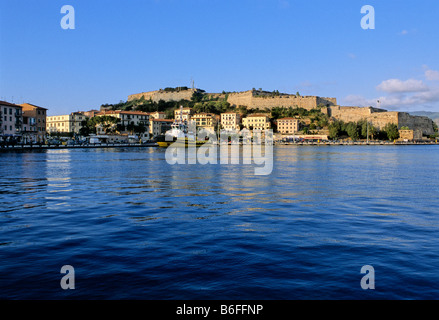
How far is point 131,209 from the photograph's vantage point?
15.3 metres

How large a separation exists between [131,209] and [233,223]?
465cm

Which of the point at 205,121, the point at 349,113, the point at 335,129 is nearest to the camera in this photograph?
the point at 335,129

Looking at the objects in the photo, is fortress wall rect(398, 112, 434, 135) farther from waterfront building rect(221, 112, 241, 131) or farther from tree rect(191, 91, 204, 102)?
tree rect(191, 91, 204, 102)

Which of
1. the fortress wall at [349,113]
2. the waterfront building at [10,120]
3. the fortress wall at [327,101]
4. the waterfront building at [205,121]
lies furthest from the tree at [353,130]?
the waterfront building at [10,120]

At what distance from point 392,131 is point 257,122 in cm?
5358

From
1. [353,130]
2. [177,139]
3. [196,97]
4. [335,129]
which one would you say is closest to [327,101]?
[335,129]

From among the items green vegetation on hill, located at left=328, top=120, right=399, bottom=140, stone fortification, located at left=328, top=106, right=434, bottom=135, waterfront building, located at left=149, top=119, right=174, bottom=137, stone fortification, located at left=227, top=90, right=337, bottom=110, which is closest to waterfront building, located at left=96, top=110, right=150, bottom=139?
waterfront building, located at left=149, top=119, right=174, bottom=137

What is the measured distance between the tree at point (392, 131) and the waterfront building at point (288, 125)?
36.2m

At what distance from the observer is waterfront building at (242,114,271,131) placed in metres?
159

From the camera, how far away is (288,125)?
161 meters

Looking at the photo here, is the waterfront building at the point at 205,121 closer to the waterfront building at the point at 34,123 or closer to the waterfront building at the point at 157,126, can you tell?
the waterfront building at the point at 157,126

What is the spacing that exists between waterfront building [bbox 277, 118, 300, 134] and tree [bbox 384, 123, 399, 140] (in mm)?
36184

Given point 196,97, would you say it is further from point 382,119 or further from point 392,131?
point 392,131
